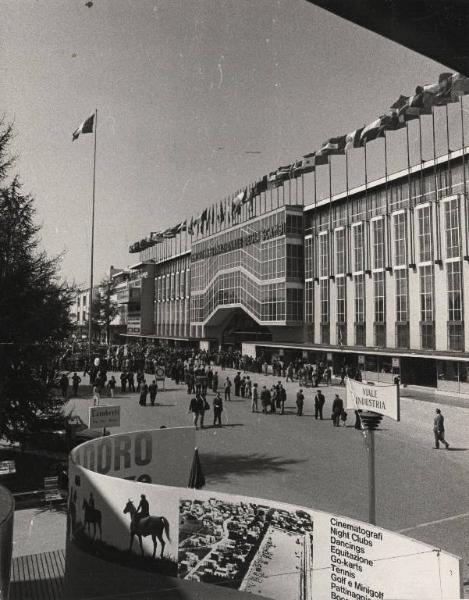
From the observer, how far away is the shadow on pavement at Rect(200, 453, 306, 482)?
13.2m

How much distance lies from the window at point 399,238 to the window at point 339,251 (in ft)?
21.7

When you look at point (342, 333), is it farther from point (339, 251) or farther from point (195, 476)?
point (195, 476)

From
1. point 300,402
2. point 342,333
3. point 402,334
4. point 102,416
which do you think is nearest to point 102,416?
point 102,416

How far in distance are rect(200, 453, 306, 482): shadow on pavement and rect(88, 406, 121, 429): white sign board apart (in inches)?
114

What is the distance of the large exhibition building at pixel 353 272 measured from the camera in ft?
115

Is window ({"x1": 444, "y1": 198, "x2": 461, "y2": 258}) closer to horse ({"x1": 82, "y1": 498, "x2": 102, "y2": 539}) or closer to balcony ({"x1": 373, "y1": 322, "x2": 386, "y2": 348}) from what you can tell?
balcony ({"x1": 373, "y1": 322, "x2": 386, "y2": 348})

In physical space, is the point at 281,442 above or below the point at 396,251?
below

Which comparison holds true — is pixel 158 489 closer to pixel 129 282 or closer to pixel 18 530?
pixel 18 530

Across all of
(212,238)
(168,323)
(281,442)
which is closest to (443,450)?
(281,442)

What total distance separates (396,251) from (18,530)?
36.7m

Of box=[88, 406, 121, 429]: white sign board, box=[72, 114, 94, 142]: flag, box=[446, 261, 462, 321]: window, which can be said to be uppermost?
box=[72, 114, 94, 142]: flag

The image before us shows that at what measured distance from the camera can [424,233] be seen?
37812 millimetres

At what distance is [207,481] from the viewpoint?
1234 cm

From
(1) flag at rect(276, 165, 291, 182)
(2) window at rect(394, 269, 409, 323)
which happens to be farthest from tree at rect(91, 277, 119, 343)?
(2) window at rect(394, 269, 409, 323)
